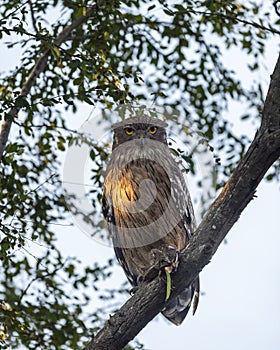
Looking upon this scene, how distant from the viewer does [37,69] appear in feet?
10.9

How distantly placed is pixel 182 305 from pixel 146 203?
0.48 metres

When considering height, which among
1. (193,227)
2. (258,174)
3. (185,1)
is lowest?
(258,174)

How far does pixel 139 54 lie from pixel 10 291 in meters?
1.46

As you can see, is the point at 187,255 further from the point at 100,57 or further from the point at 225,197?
the point at 100,57

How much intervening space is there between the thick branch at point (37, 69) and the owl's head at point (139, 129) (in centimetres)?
45

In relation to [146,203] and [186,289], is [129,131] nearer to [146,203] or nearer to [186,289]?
[146,203]

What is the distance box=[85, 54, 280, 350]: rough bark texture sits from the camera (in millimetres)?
2072

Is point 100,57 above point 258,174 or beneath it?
above

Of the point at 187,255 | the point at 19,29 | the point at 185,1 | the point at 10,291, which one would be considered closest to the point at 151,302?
the point at 187,255

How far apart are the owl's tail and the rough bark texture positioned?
0.70 m

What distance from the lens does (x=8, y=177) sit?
324 cm

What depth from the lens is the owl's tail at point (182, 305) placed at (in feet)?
A: 10.0

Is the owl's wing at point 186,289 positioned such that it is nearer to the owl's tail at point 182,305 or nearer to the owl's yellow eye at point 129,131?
the owl's tail at point 182,305

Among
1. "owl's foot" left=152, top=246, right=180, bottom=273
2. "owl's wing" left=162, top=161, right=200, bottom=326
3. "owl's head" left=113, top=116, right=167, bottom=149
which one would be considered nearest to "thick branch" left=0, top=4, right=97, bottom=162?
"owl's head" left=113, top=116, right=167, bottom=149
